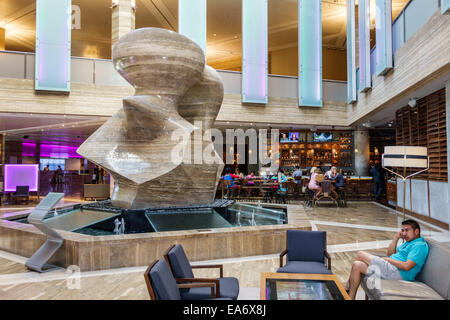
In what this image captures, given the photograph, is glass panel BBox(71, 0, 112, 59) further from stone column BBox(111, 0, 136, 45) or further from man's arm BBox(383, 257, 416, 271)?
man's arm BBox(383, 257, 416, 271)

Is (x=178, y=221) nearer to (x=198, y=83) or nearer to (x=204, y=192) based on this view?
(x=204, y=192)

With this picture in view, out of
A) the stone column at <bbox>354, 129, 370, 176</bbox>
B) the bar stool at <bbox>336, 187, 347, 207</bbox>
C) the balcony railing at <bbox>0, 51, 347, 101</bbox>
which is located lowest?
the bar stool at <bbox>336, 187, 347, 207</bbox>

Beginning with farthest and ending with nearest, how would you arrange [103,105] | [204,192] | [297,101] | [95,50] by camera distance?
[95,50], [297,101], [103,105], [204,192]

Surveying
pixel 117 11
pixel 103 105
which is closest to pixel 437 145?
pixel 103 105

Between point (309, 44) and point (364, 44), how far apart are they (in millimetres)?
2484

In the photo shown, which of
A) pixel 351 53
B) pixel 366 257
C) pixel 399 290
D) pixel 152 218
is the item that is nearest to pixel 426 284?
pixel 399 290

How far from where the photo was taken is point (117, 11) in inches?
441

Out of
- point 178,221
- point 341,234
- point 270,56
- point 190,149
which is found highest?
point 270,56

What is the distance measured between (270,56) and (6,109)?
12870 mm

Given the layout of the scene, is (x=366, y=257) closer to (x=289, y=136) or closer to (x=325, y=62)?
(x=289, y=136)

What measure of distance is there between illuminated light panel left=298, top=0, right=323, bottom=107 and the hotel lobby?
0.05 metres

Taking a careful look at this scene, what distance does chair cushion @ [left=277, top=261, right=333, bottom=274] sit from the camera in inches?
134

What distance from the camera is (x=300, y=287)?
2838 millimetres

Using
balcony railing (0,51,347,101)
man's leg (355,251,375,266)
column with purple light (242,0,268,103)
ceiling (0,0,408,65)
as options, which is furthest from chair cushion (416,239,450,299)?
ceiling (0,0,408,65)
